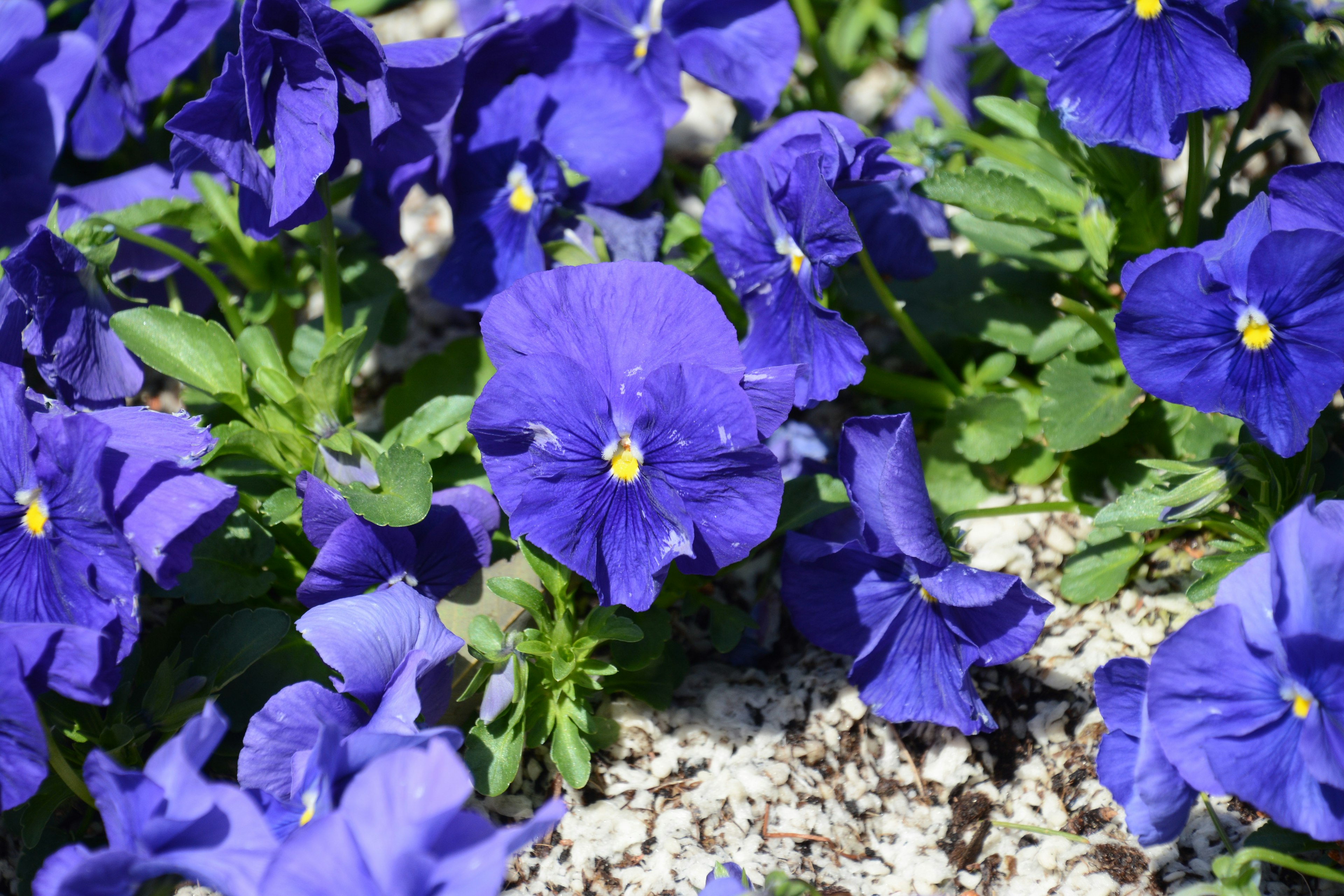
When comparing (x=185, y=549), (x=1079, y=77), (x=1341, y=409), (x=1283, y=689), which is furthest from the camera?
(x=1341, y=409)

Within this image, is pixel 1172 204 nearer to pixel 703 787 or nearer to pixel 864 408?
pixel 864 408

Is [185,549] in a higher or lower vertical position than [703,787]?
higher

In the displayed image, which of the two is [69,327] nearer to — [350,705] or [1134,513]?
[350,705]

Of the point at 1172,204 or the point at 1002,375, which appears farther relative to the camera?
the point at 1172,204

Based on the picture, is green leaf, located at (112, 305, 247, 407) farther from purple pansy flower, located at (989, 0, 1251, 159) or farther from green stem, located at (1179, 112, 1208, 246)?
green stem, located at (1179, 112, 1208, 246)

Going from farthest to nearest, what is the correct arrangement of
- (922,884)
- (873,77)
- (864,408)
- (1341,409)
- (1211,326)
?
(873,77), (864,408), (1341,409), (922,884), (1211,326)

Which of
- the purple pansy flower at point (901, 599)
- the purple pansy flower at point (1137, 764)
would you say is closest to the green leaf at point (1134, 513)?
the purple pansy flower at point (901, 599)

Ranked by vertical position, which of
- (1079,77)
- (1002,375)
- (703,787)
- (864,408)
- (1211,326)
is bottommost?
(703,787)

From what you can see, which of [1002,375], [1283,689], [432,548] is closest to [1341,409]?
[1002,375]
